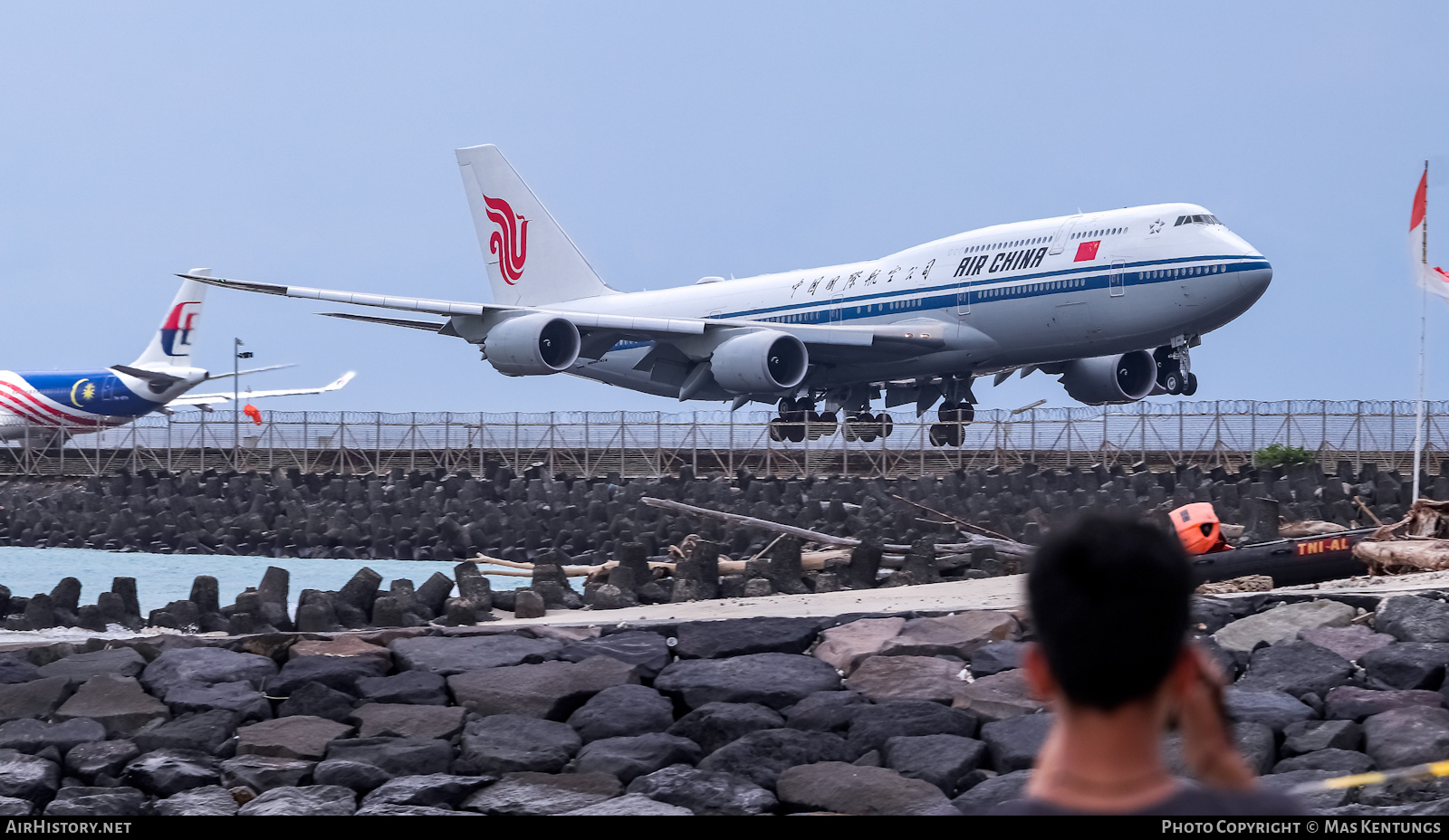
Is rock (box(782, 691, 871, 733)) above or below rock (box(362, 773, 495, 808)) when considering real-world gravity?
above

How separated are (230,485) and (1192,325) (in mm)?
19571

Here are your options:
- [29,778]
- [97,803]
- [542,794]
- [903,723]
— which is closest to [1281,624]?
[903,723]

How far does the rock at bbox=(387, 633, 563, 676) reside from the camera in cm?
854

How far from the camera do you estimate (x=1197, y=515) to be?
10.7m

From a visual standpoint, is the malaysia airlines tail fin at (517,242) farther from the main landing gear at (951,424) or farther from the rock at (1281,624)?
the rock at (1281,624)

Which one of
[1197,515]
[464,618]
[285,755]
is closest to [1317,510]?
[1197,515]

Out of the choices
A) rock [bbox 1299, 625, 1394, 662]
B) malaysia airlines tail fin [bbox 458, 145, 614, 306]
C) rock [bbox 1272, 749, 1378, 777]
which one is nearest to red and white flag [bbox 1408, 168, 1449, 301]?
rock [bbox 1299, 625, 1394, 662]

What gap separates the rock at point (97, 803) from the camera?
21.2 feet

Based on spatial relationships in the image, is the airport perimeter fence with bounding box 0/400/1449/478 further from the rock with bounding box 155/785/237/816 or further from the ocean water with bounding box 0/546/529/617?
the rock with bounding box 155/785/237/816

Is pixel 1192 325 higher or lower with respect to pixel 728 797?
higher

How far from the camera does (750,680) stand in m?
8.02

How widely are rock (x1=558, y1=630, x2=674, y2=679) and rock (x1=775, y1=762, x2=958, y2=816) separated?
2.03 m

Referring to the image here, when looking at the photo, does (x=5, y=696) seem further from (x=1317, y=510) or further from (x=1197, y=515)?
(x=1317, y=510)

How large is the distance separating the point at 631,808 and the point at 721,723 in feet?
4.08
